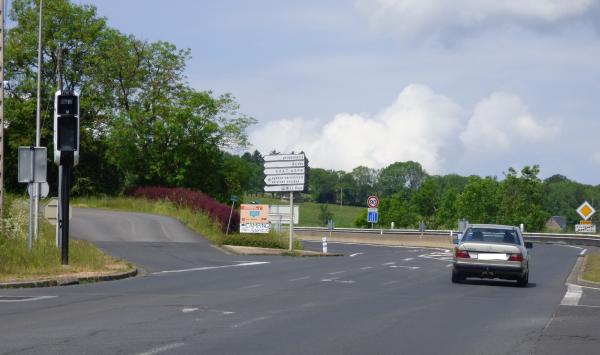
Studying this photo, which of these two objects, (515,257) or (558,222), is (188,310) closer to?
(515,257)

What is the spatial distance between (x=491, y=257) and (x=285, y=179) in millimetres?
24497

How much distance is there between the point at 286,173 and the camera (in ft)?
149

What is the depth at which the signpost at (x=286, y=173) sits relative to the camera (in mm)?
45125

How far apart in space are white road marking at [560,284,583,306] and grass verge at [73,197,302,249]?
2118 centimetres

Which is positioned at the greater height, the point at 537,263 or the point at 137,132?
the point at 137,132

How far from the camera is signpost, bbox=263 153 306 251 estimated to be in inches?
1777

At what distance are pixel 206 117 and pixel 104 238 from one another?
2367cm

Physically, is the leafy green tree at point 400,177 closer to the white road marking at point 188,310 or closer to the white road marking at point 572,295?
the white road marking at point 572,295

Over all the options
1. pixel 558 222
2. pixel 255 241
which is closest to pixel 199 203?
pixel 255 241

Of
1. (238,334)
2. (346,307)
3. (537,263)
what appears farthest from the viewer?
(537,263)

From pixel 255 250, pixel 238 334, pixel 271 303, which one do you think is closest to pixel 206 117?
pixel 255 250

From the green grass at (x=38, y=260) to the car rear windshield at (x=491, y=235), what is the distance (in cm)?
880

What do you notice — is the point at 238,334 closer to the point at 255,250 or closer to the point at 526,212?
the point at 255,250

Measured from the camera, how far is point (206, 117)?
201 ft
